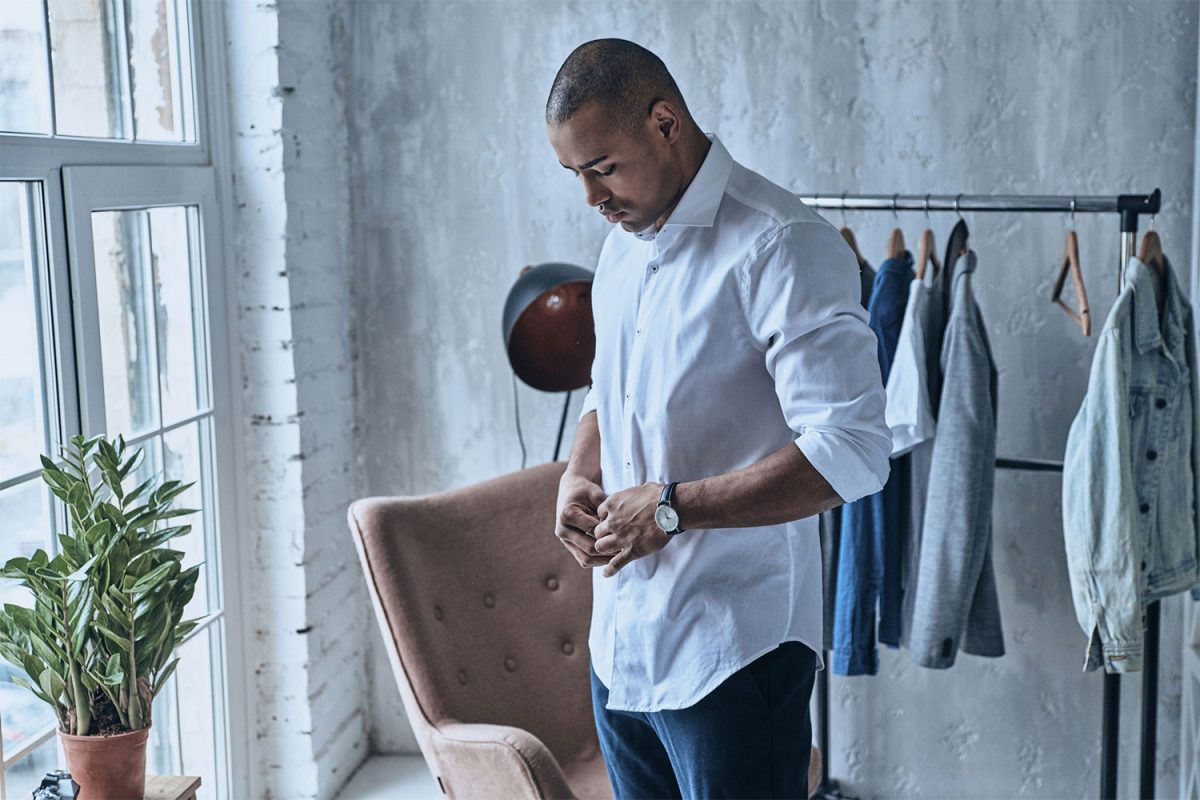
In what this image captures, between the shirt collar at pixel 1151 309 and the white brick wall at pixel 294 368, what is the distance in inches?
66.9

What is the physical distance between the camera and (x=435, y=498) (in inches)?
96.3

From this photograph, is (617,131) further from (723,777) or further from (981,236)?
(981,236)

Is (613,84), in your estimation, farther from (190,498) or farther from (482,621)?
(190,498)

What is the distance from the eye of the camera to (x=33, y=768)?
77.0 inches

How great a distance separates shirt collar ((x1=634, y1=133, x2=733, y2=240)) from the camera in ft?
4.93

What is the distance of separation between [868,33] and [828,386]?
155cm

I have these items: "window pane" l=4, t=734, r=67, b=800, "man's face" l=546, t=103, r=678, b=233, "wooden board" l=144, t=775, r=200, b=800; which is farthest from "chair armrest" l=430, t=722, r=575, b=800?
"man's face" l=546, t=103, r=678, b=233

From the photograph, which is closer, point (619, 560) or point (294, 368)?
point (619, 560)

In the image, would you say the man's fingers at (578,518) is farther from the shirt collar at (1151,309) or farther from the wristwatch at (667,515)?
the shirt collar at (1151,309)

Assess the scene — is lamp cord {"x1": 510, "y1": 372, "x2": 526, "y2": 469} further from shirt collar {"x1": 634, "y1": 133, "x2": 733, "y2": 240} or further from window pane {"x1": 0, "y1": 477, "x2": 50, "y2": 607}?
shirt collar {"x1": 634, "y1": 133, "x2": 733, "y2": 240}

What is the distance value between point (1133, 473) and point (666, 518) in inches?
47.4

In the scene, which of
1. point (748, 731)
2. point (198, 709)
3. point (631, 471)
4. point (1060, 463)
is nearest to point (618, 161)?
point (631, 471)

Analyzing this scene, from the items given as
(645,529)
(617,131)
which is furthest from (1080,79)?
(645,529)

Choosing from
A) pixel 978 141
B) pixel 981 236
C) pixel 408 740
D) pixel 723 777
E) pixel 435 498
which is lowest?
pixel 408 740
